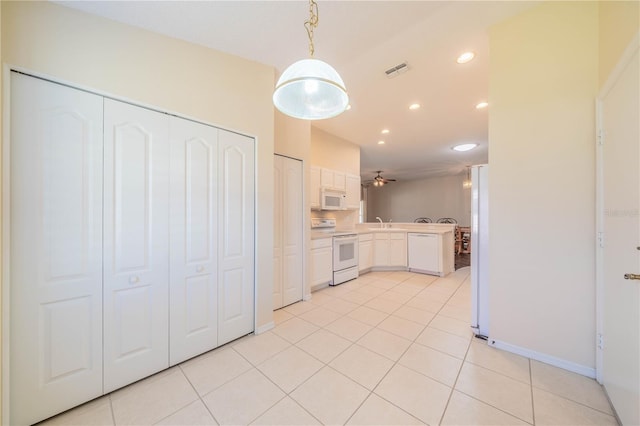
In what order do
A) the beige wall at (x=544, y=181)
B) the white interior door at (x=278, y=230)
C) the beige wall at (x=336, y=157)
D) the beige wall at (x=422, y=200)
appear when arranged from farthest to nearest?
Result: the beige wall at (x=422, y=200)
the beige wall at (x=336, y=157)
the white interior door at (x=278, y=230)
the beige wall at (x=544, y=181)

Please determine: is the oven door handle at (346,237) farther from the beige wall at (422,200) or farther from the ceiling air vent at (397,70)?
the beige wall at (422,200)

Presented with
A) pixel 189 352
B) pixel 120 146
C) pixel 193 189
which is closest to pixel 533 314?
pixel 189 352

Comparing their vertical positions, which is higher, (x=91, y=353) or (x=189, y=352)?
(x=91, y=353)

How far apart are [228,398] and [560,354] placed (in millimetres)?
2491

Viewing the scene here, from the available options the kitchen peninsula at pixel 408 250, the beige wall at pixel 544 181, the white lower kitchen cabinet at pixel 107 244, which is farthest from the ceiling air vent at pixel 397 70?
the kitchen peninsula at pixel 408 250

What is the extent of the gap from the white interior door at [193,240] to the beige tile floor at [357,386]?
0.23 meters

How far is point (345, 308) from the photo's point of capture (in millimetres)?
2953

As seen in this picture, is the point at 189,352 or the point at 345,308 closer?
the point at 189,352

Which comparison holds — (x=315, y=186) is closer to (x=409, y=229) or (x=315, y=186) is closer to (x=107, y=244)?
(x=409, y=229)

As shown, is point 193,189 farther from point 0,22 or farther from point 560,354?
point 560,354

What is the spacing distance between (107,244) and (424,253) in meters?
4.75

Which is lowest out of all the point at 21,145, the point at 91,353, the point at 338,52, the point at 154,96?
the point at 91,353

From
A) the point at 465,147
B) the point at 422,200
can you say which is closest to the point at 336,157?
the point at 465,147

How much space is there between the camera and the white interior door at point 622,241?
1163mm
